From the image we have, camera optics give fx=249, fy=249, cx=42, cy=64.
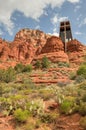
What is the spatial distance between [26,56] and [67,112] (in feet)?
247

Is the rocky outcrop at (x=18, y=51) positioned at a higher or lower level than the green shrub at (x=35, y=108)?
higher

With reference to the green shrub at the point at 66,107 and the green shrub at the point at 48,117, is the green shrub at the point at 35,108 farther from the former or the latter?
the green shrub at the point at 66,107

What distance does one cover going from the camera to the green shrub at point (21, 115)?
12.9 metres

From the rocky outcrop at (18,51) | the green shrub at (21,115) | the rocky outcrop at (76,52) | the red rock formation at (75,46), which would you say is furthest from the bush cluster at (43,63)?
the green shrub at (21,115)

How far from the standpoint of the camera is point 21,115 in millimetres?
13016

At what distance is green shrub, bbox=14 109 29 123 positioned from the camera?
42.2 ft

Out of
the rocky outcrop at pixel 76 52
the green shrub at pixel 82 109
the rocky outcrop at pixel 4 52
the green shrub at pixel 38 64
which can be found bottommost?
the green shrub at pixel 82 109

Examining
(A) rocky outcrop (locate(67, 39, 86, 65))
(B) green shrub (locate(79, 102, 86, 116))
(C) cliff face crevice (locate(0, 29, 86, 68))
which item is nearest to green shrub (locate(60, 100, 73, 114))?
(B) green shrub (locate(79, 102, 86, 116))

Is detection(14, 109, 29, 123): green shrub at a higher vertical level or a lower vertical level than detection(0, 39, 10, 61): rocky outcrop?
lower

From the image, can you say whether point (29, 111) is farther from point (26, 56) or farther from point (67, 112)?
point (26, 56)

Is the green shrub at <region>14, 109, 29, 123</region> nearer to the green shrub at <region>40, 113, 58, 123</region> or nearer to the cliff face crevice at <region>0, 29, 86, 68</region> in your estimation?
the green shrub at <region>40, 113, 58, 123</region>

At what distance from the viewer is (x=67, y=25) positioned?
67.9m

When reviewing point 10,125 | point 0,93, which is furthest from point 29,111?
point 0,93

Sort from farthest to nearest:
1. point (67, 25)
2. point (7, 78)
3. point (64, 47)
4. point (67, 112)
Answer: point (67, 25) → point (64, 47) → point (7, 78) → point (67, 112)
